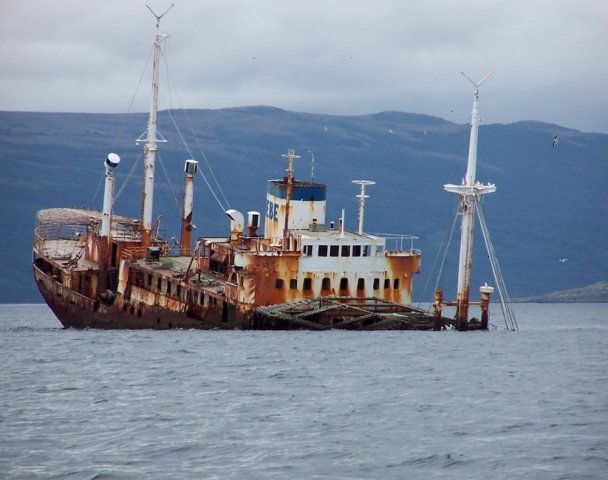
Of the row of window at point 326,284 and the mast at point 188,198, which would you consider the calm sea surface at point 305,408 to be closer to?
the row of window at point 326,284

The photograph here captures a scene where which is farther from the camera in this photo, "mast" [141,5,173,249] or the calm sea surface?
"mast" [141,5,173,249]

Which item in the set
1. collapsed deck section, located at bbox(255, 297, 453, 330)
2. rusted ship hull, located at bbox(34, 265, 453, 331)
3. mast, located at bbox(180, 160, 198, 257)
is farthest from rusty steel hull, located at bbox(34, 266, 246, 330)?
mast, located at bbox(180, 160, 198, 257)

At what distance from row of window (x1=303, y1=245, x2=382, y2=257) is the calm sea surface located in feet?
15.7

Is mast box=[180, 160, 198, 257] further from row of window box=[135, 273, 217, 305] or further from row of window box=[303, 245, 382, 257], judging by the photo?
row of window box=[303, 245, 382, 257]

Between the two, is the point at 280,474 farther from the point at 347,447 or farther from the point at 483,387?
the point at 483,387

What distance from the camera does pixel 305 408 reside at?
47.3 meters

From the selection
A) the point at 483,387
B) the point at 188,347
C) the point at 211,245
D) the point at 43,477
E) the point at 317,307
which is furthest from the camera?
the point at 211,245

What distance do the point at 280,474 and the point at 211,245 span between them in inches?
1590

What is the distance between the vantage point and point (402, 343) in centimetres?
6481

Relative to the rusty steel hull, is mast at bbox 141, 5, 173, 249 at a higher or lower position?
higher

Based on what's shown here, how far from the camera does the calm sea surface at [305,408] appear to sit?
39.4 m

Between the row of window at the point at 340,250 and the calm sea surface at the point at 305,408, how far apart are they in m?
4.79

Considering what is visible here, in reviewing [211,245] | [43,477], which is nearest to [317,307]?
[211,245]

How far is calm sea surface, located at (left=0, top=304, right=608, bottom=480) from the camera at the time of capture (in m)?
39.4
